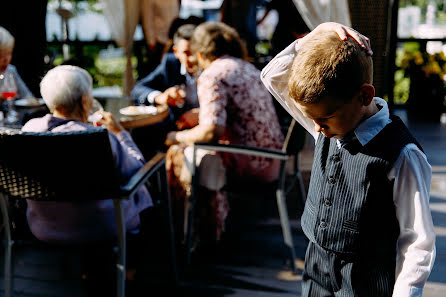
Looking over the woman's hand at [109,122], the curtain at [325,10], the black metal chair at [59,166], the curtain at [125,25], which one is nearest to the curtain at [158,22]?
the curtain at [125,25]

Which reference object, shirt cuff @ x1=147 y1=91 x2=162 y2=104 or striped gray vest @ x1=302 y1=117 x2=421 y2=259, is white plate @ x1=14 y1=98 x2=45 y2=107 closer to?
shirt cuff @ x1=147 y1=91 x2=162 y2=104

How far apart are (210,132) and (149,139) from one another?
49.5 inches

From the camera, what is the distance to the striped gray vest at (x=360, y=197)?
112 cm

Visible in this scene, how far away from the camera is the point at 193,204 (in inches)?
99.7

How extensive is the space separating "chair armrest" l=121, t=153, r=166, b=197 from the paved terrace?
1.21 feet

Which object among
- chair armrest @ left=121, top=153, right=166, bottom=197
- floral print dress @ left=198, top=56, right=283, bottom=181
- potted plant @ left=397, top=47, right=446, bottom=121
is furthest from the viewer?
potted plant @ left=397, top=47, right=446, bottom=121

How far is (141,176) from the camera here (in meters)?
1.87

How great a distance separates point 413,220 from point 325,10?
10.5ft

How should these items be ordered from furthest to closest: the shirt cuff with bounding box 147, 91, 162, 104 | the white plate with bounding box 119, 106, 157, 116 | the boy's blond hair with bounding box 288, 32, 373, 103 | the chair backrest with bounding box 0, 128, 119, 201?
1. the shirt cuff with bounding box 147, 91, 162, 104
2. the white plate with bounding box 119, 106, 157, 116
3. the chair backrest with bounding box 0, 128, 119, 201
4. the boy's blond hair with bounding box 288, 32, 373, 103

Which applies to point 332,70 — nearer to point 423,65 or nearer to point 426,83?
point 426,83

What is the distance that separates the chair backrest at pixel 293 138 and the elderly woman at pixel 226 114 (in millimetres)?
167

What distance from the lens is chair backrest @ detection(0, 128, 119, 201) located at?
1.59 meters

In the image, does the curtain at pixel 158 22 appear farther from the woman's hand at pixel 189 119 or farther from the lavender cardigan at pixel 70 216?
the lavender cardigan at pixel 70 216

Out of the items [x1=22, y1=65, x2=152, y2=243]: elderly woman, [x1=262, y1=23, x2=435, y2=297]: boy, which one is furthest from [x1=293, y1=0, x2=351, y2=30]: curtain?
[x1=262, y1=23, x2=435, y2=297]: boy
